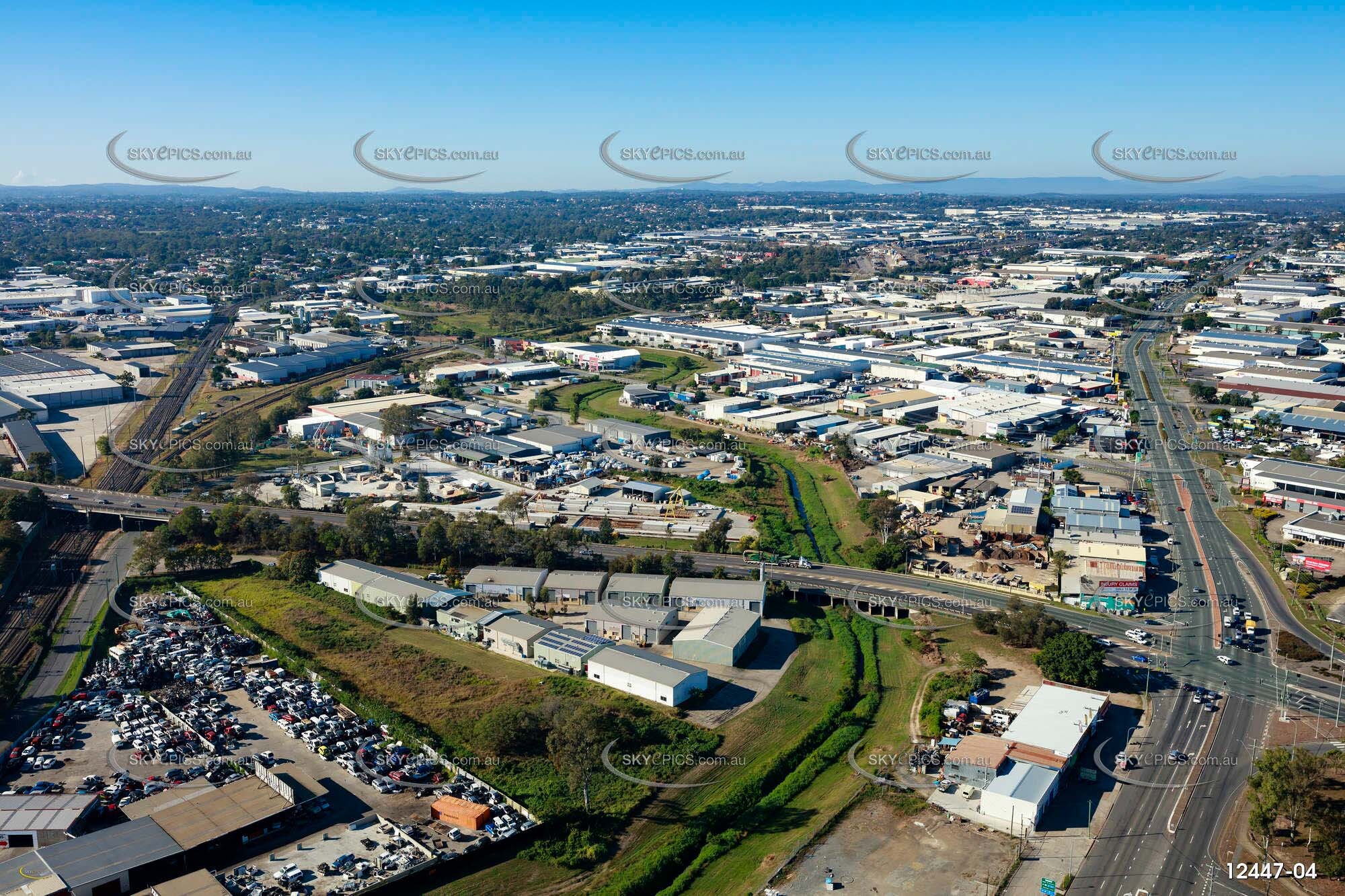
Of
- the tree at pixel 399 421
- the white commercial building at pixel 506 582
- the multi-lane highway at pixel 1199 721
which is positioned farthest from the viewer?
the tree at pixel 399 421

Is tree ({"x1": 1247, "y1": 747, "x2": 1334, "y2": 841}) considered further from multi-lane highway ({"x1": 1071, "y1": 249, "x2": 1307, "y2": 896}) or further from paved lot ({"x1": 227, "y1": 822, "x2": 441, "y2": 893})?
paved lot ({"x1": 227, "y1": 822, "x2": 441, "y2": 893})

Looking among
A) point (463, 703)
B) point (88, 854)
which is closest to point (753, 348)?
point (463, 703)

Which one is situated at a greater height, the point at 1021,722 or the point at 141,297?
the point at 141,297

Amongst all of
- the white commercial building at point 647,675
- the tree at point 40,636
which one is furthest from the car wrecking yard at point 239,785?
the white commercial building at point 647,675

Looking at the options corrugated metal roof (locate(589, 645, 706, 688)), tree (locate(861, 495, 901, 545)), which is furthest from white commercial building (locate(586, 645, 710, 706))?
tree (locate(861, 495, 901, 545))

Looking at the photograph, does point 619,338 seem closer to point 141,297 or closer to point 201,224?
point 141,297

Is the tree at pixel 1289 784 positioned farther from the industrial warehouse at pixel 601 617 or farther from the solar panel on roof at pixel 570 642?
the solar panel on roof at pixel 570 642
